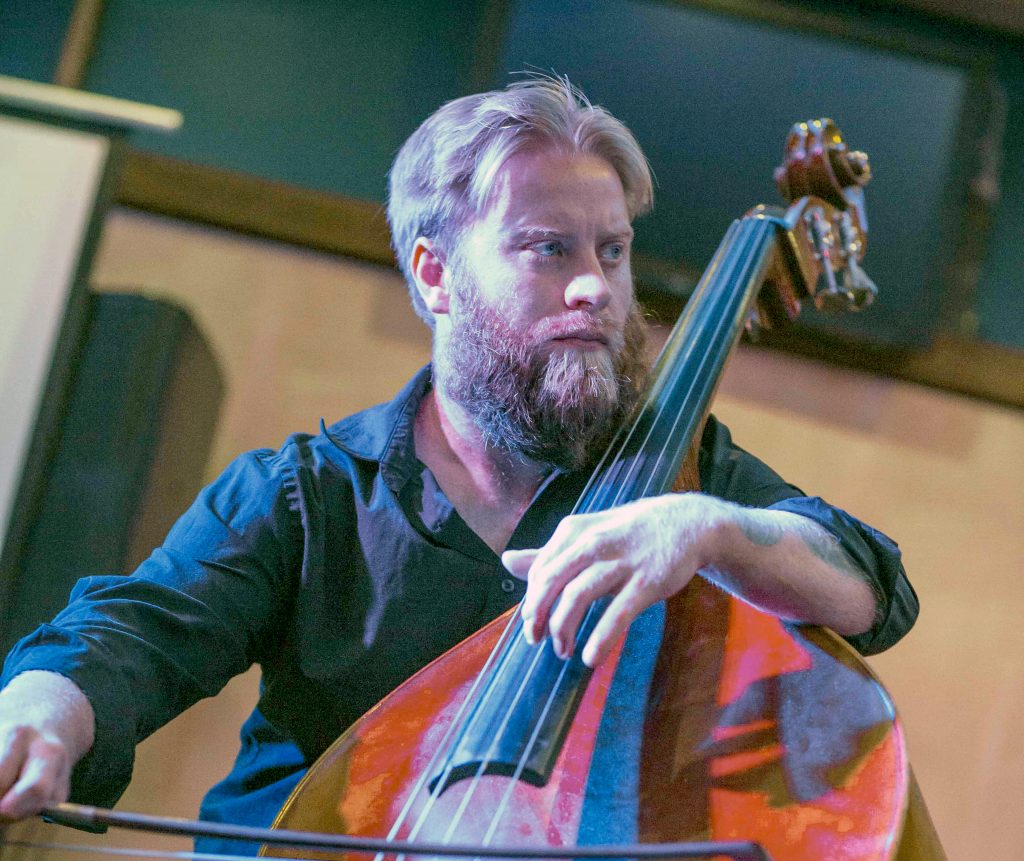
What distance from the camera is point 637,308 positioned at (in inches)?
50.6

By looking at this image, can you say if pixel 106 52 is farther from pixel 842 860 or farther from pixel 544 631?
pixel 842 860

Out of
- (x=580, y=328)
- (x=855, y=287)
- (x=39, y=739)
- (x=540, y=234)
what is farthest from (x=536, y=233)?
(x=39, y=739)

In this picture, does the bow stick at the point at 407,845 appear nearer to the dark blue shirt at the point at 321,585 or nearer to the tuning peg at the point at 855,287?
the dark blue shirt at the point at 321,585

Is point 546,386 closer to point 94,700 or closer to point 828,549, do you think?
point 828,549

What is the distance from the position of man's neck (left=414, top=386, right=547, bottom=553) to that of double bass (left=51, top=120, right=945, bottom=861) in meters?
0.23

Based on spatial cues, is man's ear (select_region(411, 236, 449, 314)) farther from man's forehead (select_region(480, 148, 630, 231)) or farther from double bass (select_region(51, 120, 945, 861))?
double bass (select_region(51, 120, 945, 861))

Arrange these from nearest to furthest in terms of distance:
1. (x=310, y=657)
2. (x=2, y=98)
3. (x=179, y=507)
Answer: (x=310, y=657) → (x=2, y=98) → (x=179, y=507)

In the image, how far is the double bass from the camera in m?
0.74

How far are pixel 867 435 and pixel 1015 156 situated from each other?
0.56 metres

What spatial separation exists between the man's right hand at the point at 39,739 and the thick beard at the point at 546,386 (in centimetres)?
47

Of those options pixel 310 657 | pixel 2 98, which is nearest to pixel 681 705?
pixel 310 657

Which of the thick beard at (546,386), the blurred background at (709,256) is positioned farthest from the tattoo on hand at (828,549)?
the blurred background at (709,256)

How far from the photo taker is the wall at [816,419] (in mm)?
1832

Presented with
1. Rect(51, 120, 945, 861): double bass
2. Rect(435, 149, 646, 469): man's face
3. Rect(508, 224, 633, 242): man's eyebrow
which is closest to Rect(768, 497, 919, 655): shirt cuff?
Rect(51, 120, 945, 861): double bass
